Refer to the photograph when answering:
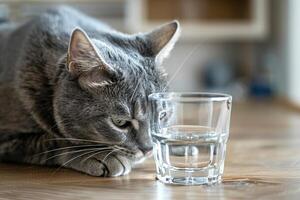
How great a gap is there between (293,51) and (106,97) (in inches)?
68.6

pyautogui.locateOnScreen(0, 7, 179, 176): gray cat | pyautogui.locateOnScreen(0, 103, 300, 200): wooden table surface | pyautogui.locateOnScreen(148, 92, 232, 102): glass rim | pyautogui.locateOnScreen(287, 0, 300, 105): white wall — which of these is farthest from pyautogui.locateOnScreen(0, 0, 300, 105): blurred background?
pyautogui.locateOnScreen(148, 92, 232, 102): glass rim

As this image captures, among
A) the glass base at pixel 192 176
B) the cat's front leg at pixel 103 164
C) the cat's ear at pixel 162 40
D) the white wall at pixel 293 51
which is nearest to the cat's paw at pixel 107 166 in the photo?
the cat's front leg at pixel 103 164

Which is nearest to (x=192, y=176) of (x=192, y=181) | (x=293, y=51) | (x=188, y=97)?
(x=192, y=181)

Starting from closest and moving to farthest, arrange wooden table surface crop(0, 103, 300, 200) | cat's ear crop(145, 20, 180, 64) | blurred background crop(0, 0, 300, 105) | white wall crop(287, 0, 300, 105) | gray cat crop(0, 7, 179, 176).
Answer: wooden table surface crop(0, 103, 300, 200) < gray cat crop(0, 7, 179, 176) < cat's ear crop(145, 20, 180, 64) < white wall crop(287, 0, 300, 105) < blurred background crop(0, 0, 300, 105)

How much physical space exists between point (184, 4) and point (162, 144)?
1979 mm

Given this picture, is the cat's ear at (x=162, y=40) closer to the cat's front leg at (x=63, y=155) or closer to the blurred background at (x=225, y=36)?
the cat's front leg at (x=63, y=155)

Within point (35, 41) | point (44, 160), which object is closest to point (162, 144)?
point (44, 160)

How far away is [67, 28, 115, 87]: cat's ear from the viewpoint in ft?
3.76

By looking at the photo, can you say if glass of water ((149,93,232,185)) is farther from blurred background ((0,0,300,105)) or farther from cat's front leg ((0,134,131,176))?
blurred background ((0,0,300,105))

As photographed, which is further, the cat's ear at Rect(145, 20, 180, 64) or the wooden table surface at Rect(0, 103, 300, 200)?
the cat's ear at Rect(145, 20, 180, 64)

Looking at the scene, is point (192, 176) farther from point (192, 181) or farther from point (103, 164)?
point (103, 164)

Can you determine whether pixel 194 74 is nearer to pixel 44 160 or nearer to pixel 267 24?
pixel 267 24

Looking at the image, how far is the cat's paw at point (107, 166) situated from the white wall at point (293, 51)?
1564mm

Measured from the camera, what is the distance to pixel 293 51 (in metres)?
2.75
